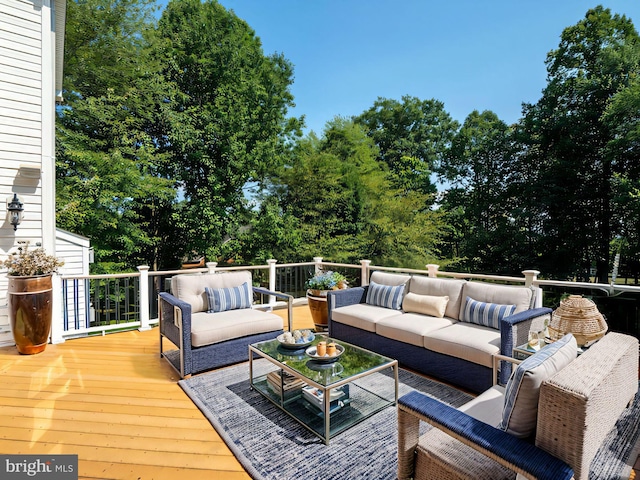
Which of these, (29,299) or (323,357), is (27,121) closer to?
(29,299)

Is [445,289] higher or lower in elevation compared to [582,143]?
lower

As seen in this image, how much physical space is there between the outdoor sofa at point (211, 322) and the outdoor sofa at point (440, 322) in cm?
92

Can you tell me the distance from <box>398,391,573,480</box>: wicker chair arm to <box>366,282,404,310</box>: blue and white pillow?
94.2 inches

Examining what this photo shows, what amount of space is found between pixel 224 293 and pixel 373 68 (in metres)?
9.36

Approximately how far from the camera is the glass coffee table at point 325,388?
2336 mm

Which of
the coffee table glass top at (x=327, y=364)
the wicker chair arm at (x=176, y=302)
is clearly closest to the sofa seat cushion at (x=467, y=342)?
the coffee table glass top at (x=327, y=364)

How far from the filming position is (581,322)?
2.40 metres

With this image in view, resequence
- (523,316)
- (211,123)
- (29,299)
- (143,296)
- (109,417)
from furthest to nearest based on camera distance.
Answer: (211,123)
(143,296)
(29,299)
(523,316)
(109,417)

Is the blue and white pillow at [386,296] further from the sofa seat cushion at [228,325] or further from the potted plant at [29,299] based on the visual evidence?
the potted plant at [29,299]

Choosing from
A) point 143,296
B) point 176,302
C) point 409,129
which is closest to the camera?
point 176,302

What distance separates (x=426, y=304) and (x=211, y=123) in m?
9.09

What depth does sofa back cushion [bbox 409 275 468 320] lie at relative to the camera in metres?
3.59

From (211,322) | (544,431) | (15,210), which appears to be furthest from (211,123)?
(544,431)

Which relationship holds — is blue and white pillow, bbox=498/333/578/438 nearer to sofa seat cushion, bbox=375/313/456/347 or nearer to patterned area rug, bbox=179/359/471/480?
patterned area rug, bbox=179/359/471/480
